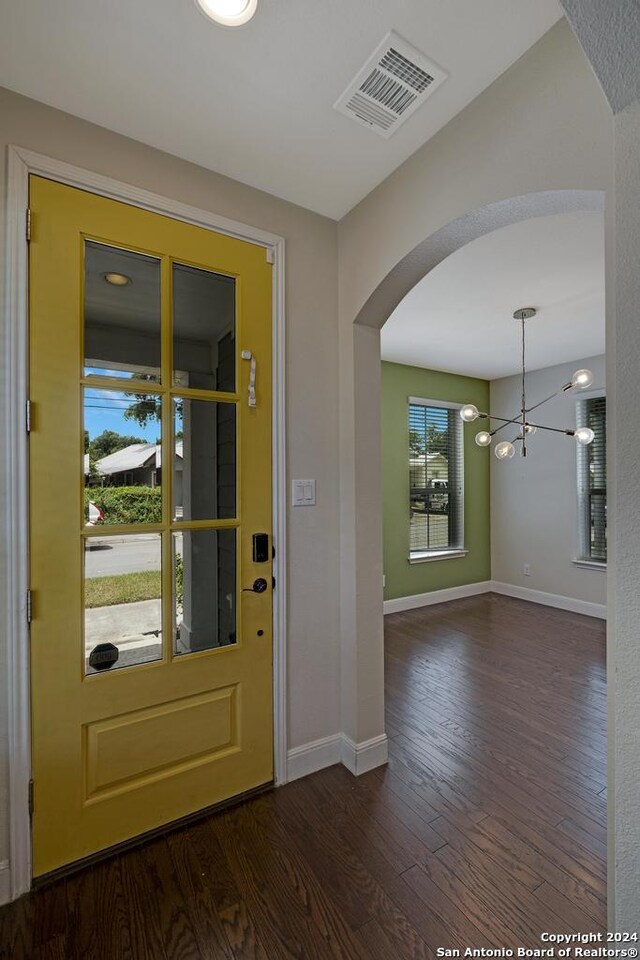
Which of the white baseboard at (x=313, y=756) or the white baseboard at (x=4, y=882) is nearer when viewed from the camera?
the white baseboard at (x=4, y=882)

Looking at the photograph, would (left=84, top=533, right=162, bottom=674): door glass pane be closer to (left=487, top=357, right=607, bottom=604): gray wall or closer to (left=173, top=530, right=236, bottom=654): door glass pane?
(left=173, top=530, right=236, bottom=654): door glass pane

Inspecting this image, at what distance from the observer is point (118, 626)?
1.59 metres

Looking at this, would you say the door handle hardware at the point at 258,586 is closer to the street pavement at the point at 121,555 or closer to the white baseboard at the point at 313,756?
the street pavement at the point at 121,555

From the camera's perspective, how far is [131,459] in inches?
63.6

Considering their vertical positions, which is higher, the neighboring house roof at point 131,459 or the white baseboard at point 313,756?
the neighboring house roof at point 131,459

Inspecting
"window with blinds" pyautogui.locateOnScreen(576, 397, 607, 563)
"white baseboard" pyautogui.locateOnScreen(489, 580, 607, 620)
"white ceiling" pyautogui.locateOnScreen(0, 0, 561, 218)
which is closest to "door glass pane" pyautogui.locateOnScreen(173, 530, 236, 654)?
"white ceiling" pyautogui.locateOnScreen(0, 0, 561, 218)

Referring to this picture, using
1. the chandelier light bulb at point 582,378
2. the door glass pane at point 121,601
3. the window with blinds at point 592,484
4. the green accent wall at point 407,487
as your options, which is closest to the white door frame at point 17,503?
the door glass pane at point 121,601

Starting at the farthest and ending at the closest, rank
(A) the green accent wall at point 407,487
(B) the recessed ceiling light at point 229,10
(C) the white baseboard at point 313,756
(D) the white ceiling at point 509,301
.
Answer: (A) the green accent wall at point 407,487, (D) the white ceiling at point 509,301, (C) the white baseboard at point 313,756, (B) the recessed ceiling light at point 229,10

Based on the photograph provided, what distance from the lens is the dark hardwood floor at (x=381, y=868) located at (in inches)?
50.0

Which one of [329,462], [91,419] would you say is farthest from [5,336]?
[329,462]

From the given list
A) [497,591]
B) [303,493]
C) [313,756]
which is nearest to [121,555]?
[303,493]

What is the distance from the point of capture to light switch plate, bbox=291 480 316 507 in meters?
1.97

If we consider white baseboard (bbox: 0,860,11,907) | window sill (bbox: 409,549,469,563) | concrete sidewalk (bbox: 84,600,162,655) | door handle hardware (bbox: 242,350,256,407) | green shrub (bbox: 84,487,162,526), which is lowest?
white baseboard (bbox: 0,860,11,907)

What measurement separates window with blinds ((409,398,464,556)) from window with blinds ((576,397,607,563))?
133cm
